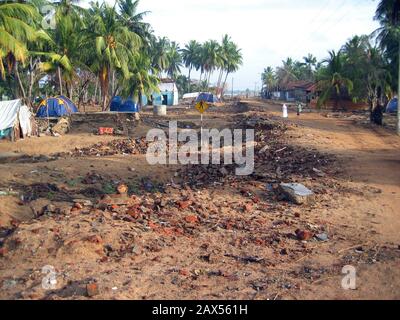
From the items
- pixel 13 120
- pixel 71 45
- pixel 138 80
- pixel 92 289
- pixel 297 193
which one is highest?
pixel 71 45

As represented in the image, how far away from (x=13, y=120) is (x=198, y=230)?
14815 millimetres

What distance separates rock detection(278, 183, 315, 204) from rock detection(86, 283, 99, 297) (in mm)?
5080

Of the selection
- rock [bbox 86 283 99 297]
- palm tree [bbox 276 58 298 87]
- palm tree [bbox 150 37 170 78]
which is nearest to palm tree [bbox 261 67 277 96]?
palm tree [bbox 276 58 298 87]

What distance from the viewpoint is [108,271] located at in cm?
534

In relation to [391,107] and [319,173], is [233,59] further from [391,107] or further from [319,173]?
[319,173]

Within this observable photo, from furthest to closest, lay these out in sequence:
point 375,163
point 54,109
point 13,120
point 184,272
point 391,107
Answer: point 391,107, point 54,109, point 13,120, point 375,163, point 184,272

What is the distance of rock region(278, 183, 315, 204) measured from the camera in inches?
339

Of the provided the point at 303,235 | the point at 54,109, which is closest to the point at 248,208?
the point at 303,235

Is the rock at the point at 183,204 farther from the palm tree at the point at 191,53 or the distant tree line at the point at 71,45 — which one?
the palm tree at the point at 191,53

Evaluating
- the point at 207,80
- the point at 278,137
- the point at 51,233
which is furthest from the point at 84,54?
the point at 207,80

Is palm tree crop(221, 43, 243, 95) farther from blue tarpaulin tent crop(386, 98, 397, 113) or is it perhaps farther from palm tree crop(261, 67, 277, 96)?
blue tarpaulin tent crop(386, 98, 397, 113)

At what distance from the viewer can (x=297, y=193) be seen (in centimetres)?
866
